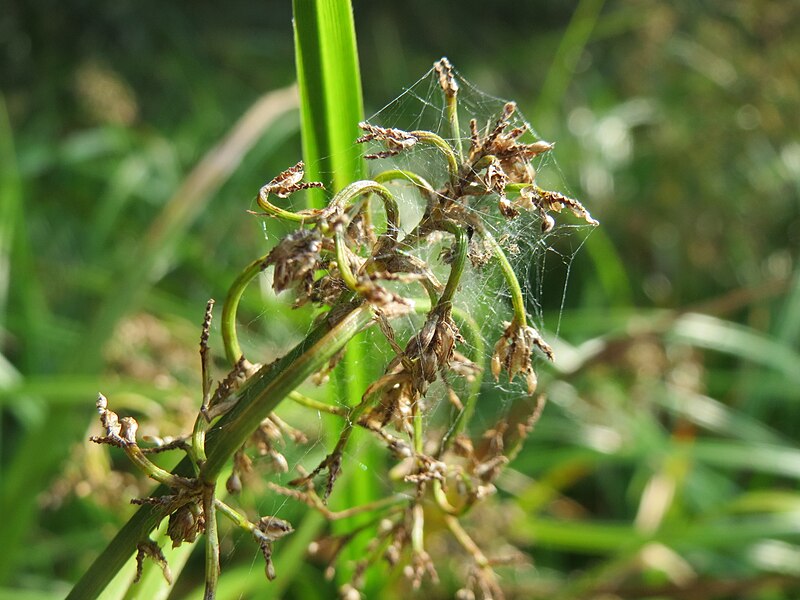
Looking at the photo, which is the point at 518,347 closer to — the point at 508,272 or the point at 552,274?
the point at 508,272

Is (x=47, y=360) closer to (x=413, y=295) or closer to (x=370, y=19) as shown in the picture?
(x=413, y=295)

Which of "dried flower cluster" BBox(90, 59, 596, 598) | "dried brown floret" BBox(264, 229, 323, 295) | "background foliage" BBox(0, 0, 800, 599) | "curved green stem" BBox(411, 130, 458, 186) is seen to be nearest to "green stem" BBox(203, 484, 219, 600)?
"dried flower cluster" BBox(90, 59, 596, 598)

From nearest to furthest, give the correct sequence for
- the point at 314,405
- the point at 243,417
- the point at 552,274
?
the point at 243,417, the point at 314,405, the point at 552,274

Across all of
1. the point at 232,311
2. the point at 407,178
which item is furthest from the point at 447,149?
the point at 232,311

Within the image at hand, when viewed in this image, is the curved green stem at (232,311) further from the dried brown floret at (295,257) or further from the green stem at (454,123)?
the green stem at (454,123)

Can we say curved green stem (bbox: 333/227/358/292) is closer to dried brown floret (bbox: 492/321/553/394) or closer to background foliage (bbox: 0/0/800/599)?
dried brown floret (bbox: 492/321/553/394)

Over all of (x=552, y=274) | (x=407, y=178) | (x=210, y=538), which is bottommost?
(x=210, y=538)
